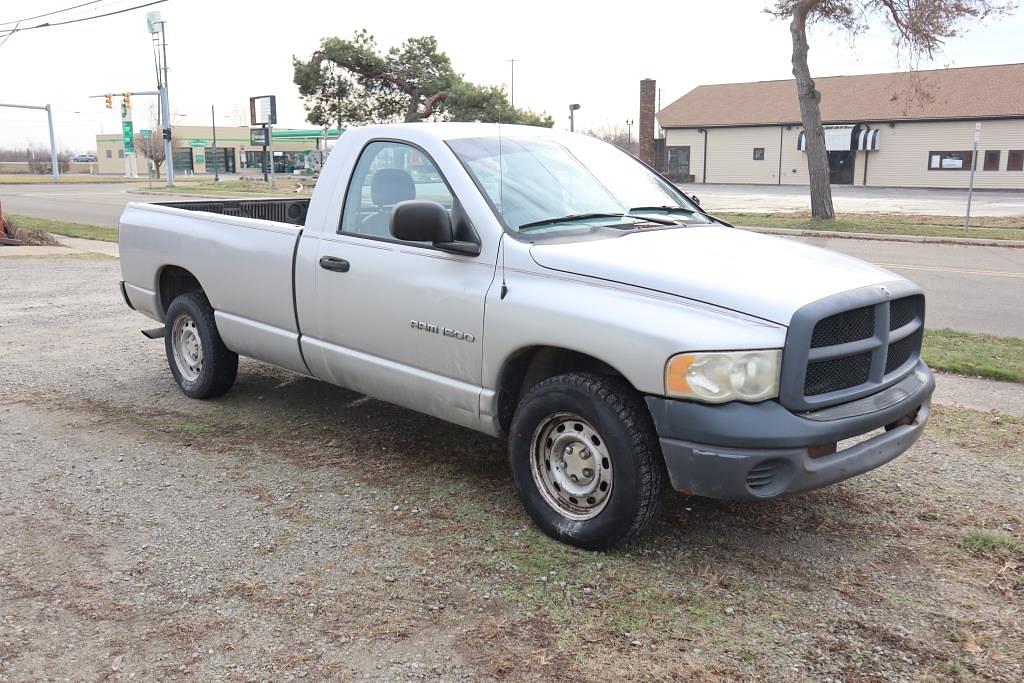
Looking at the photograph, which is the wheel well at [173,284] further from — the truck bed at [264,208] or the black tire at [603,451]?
the black tire at [603,451]

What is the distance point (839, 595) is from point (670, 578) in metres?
0.69

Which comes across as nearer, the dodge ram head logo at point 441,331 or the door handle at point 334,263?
the dodge ram head logo at point 441,331

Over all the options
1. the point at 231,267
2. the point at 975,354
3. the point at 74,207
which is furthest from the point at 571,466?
the point at 74,207

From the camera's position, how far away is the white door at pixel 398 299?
4531 millimetres

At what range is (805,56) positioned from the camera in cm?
2403

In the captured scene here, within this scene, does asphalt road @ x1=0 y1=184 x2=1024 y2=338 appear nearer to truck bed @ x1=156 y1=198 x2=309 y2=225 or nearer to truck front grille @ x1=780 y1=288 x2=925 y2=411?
truck front grille @ x1=780 y1=288 x2=925 y2=411

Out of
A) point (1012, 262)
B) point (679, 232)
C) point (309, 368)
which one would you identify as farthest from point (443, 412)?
point (1012, 262)

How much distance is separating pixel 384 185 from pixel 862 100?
55.8 meters

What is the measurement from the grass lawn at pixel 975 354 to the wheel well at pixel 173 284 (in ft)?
19.6

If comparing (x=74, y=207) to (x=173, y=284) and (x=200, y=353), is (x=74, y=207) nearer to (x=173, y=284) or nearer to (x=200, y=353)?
(x=173, y=284)

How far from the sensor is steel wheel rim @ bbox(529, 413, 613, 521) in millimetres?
4035

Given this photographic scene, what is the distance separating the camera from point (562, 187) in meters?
4.85

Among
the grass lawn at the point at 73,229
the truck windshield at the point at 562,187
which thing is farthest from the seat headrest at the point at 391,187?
the grass lawn at the point at 73,229

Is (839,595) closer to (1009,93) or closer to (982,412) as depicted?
(982,412)
